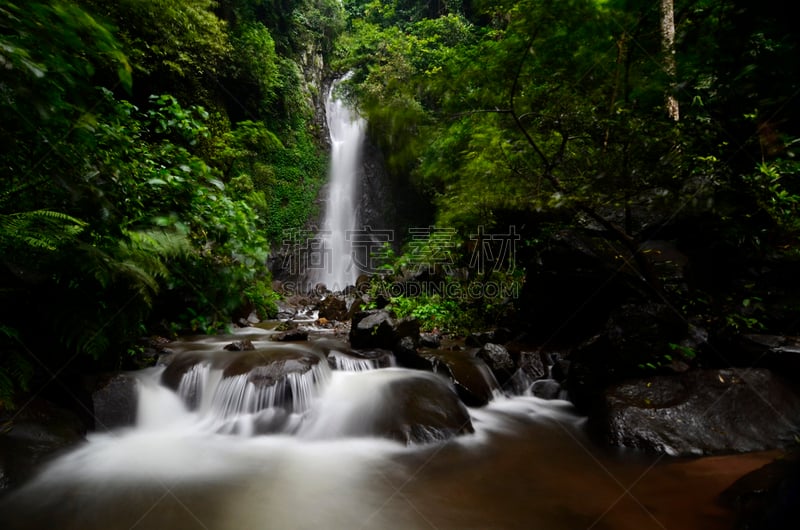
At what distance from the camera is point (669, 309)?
4.36 metres

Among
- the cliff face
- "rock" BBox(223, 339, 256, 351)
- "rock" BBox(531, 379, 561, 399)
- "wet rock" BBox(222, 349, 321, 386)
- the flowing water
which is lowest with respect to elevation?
the flowing water

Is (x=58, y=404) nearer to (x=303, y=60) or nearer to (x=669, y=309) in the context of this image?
(x=669, y=309)

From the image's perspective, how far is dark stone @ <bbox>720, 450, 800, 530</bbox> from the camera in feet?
3.02

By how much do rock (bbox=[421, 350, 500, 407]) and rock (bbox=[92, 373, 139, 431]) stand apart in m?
3.51

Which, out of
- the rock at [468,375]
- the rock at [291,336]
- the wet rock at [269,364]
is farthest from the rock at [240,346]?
the rock at [468,375]

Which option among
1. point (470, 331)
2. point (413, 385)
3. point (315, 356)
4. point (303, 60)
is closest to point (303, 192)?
point (303, 60)

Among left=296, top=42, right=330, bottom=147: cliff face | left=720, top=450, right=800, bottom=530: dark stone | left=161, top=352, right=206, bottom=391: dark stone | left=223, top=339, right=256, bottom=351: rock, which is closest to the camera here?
left=720, top=450, right=800, bottom=530: dark stone

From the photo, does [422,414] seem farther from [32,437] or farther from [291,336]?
[32,437]

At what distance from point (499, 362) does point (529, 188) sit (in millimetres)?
2479

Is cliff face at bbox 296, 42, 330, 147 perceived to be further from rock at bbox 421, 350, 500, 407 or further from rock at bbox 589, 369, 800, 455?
rock at bbox 589, 369, 800, 455

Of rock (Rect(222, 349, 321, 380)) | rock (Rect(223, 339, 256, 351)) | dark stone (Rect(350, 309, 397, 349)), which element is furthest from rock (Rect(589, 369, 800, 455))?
rock (Rect(223, 339, 256, 351))

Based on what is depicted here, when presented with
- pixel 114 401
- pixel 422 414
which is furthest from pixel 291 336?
pixel 422 414

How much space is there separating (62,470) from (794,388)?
661 centimetres

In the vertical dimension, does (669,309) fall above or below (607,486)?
above
